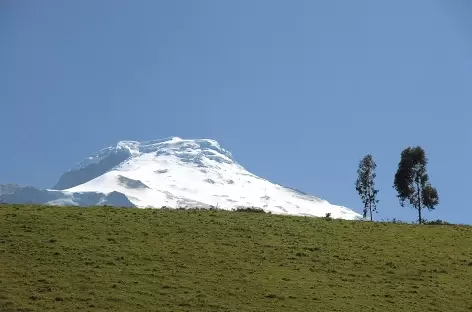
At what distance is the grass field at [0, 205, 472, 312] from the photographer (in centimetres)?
3641

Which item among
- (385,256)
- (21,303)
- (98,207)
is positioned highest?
(98,207)

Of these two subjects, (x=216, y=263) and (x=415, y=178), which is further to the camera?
(x=415, y=178)

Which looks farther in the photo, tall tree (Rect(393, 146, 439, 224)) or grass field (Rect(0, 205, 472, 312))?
tall tree (Rect(393, 146, 439, 224))

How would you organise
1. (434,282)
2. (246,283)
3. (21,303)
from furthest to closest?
(434,282)
(246,283)
(21,303)

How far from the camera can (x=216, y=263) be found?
42.8 meters

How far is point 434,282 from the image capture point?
4288 cm

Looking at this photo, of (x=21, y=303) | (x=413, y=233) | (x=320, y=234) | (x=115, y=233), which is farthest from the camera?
(x=413, y=233)

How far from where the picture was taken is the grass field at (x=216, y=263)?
3641cm

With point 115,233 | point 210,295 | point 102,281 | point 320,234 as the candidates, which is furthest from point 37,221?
point 320,234

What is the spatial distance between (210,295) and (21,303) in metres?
10.4

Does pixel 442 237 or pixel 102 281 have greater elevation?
pixel 442 237

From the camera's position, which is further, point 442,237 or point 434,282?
point 442,237

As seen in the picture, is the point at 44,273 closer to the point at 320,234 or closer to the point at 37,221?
the point at 37,221

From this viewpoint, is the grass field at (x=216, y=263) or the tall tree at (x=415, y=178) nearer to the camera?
the grass field at (x=216, y=263)
